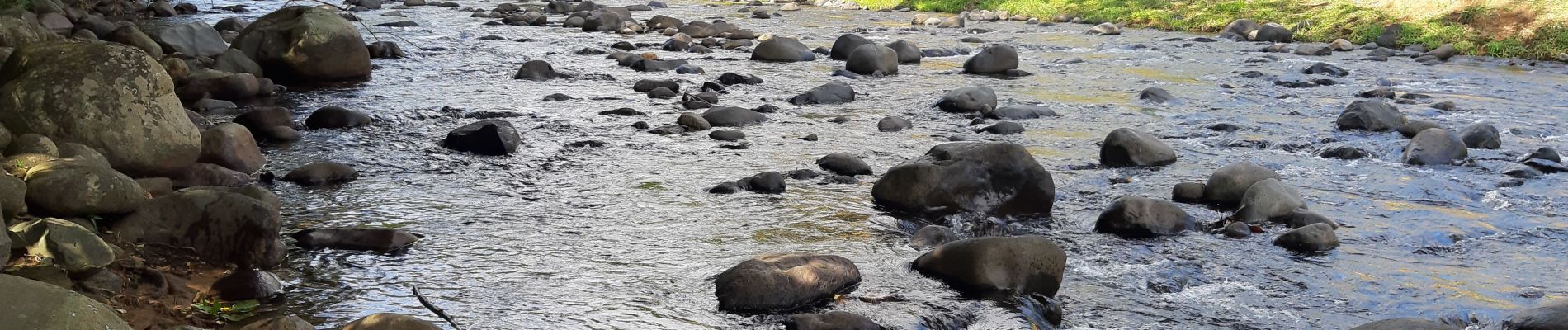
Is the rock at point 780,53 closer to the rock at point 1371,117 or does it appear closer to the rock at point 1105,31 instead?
the rock at point 1105,31

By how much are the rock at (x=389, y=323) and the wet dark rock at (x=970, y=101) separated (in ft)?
23.7

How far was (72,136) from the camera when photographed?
21.0 ft

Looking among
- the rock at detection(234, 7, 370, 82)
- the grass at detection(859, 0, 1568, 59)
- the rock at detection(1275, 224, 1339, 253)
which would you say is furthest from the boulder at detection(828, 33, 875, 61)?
the rock at detection(1275, 224, 1339, 253)

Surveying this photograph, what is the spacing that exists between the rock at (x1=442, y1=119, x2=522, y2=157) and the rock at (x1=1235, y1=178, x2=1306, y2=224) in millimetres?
4753

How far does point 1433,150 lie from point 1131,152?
2076 mm

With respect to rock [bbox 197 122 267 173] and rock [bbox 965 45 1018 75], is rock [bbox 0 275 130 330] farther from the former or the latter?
rock [bbox 965 45 1018 75]

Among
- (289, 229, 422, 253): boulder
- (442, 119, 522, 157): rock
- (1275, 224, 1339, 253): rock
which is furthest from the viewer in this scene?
(442, 119, 522, 157): rock

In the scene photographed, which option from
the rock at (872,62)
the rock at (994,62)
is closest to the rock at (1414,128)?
the rock at (994,62)

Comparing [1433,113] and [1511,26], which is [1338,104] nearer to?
[1433,113]

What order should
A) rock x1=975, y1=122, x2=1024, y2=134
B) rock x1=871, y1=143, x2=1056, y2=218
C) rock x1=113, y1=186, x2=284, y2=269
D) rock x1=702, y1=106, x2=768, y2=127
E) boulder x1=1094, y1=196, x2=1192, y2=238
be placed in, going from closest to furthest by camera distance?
1. rock x1=113, y1=186, x2=284, y2=269
2. boulder x1=1094, y1=196, x2=1192, y2=238
3. rock x1=871, y1=143, x2=1056, y2=218
4. rock x1=975, y1=122, x2=1024, y2=134
5. rock x1=702, y1=106, x2=768, y2=127

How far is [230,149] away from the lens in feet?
24.7

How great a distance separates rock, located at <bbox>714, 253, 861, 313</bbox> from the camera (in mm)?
5047

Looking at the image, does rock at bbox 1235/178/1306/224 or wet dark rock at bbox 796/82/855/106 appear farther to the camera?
wet dark rock at bbox 796/82/855/106

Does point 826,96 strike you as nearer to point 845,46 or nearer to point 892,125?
point 892,125
